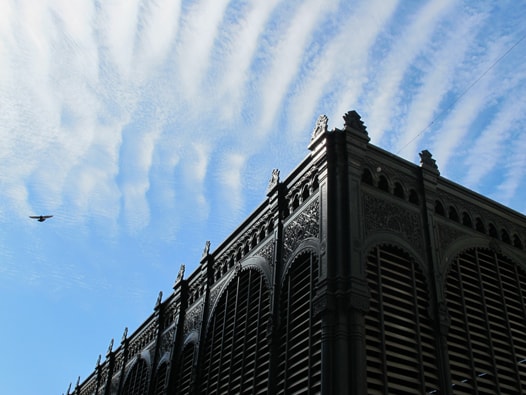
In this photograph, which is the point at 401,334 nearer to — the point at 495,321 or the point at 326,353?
the point at 326,353

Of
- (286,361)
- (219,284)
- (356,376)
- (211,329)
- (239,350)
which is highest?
(219,284)

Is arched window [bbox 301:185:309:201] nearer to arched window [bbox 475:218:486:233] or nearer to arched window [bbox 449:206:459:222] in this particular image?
arched window [bbox 449:206:459:222]

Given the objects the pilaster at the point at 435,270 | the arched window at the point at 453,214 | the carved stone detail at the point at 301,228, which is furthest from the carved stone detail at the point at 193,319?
the arched window at the point at 453,214

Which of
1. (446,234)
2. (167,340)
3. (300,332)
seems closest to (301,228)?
(300,332)

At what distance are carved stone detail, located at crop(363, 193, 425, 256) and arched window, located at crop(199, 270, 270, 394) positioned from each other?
5016 mm

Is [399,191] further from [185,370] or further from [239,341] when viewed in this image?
[185,370]

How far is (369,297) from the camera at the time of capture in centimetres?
1847

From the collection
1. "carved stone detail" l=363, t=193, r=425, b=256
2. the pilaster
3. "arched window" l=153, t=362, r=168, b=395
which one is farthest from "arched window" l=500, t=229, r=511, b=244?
"arched window" l=153, t=362, r=168, b=395

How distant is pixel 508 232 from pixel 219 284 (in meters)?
12.4

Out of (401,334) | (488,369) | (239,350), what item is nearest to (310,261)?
(401,334)

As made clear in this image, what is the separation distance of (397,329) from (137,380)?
21258mm

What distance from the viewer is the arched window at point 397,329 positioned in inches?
695

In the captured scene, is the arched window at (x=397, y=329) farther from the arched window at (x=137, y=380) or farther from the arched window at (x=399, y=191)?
the arched window at (x=137, y=380)

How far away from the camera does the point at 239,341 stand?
23781mm
